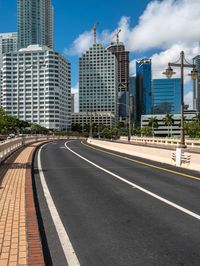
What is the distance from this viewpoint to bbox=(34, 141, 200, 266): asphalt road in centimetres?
609

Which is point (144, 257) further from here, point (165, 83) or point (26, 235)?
point (165, 83)

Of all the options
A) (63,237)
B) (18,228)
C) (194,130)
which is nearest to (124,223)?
(63,237)

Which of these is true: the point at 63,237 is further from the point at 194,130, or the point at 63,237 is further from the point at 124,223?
the point at 194,130

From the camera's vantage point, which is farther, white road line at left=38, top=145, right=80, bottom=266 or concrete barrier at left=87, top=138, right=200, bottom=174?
concrete barrier at left=87, top=138, right=200, bottom=174

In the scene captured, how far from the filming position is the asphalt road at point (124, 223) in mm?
6086

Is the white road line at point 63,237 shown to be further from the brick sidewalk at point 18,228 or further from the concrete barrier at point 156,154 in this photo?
the concrete barrier at point 156,154

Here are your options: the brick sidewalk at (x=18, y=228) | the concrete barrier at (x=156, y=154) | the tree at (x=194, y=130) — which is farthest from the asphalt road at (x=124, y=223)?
the tree at (x=194, y=130)

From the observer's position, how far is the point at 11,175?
15.8m

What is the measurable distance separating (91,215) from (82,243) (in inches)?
87.8

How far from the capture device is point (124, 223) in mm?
8219

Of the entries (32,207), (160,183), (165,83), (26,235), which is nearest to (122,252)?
(26,235)

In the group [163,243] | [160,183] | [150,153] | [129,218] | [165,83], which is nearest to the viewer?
[163,243]

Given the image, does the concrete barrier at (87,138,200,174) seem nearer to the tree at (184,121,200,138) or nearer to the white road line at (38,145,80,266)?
the white road line at (38,145,80,266)

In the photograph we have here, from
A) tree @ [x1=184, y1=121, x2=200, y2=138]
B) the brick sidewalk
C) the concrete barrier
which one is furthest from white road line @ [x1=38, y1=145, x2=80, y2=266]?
tree @ [x1=184, y1=121, x2=200, y2=138]
